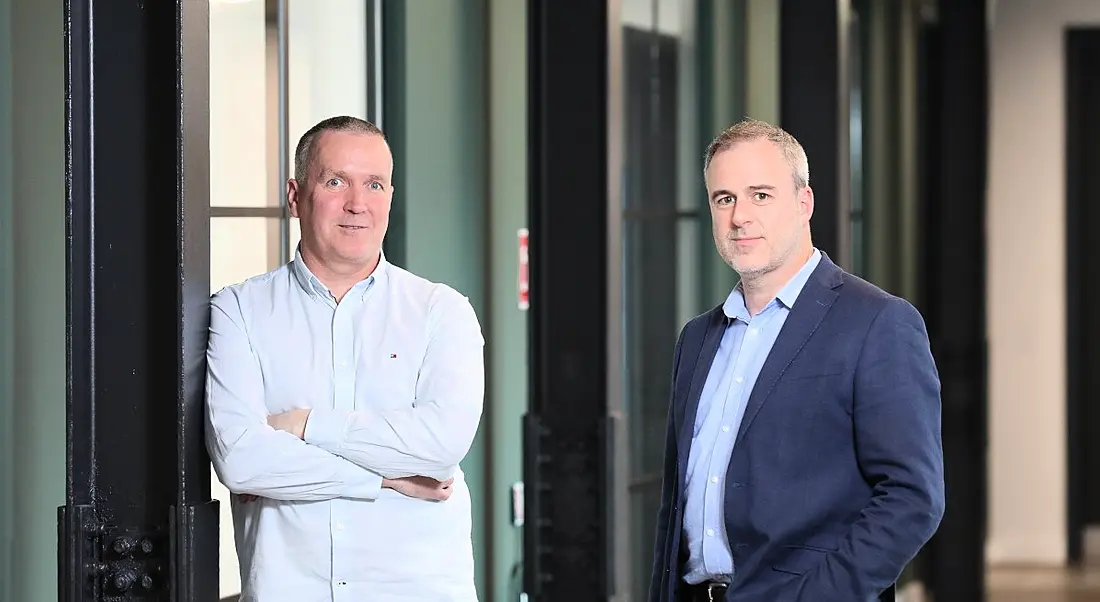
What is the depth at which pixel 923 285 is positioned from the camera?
31.3 feet

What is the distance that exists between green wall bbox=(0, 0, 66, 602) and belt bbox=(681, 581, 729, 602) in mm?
1365

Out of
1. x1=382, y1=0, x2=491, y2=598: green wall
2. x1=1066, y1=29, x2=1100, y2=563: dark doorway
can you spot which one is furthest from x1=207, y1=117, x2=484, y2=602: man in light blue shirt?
x1=1066, y1=29, x2=1100, y2=563: dark doorway

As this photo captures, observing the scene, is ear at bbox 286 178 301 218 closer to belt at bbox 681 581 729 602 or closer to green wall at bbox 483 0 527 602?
belt at bbox 681 581 729 602

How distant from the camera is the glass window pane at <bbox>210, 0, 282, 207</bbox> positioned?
140 inches

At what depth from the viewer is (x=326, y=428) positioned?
2.52 meters

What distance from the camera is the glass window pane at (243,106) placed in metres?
3.55

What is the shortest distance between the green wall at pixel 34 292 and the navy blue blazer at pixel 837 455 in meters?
1.48

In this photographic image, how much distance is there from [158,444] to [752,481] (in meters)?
1.03

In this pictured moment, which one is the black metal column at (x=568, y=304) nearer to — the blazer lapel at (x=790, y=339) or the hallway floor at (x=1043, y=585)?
the blazer lapel at (x=790, y=339)

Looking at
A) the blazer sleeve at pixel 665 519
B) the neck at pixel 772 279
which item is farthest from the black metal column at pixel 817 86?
the neck at pixel 772 279

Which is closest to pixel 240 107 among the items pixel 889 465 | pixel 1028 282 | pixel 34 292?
pixel 34 292

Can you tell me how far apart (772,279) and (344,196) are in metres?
0.73

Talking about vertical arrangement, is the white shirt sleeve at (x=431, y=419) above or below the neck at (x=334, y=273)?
below

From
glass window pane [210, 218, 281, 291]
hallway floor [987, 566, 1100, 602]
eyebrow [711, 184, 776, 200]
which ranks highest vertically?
eyebrow [711, 184, 776, 200]
